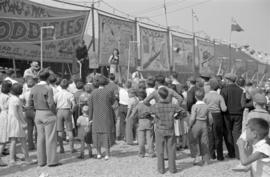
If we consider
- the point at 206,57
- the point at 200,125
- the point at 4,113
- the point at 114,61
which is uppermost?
the point at 206,57

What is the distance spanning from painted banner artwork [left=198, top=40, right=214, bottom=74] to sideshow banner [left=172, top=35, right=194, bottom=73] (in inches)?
73.2

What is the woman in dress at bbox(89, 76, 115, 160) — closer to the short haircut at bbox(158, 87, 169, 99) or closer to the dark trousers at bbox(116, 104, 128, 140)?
the short haircut at bbox(158, 87, 169, 99)

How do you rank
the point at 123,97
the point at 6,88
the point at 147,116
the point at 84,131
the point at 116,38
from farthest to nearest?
the point at 116,38 < the point at 123,97 < the point at 84,131 < the point at 6,88 < the point at 147,116

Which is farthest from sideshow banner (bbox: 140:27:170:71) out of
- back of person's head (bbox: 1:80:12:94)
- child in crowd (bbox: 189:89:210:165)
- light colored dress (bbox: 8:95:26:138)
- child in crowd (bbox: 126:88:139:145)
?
light colored dress (bbox: 8:95:26:138)

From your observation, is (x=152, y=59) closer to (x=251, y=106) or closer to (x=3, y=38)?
(x=3, y=38)

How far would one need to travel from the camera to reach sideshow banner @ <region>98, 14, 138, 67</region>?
16.9 metres

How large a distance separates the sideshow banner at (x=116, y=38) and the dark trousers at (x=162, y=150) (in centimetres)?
974

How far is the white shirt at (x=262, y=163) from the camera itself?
12.4 ft

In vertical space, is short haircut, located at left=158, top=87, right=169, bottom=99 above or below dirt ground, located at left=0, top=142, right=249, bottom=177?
above

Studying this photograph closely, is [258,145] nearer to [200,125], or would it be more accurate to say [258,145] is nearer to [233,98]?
[200,125]

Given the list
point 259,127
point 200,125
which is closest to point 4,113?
point 200,125

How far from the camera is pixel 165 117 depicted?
7191 millimetres

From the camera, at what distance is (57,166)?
7707 millimetres

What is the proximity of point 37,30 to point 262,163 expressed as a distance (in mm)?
11827
